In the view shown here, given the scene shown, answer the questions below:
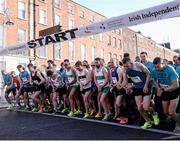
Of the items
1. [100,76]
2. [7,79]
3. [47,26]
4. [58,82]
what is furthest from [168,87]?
[47,26]

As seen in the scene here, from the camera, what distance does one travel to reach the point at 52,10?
40438mm

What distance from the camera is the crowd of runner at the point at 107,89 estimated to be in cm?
831

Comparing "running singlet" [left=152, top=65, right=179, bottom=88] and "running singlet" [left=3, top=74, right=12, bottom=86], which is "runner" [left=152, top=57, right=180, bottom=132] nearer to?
"running singlet" [left=152, top=65, right=179, bottom=88]

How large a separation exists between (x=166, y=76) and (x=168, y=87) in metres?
0.27

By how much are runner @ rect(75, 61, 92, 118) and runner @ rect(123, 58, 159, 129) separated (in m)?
2.65

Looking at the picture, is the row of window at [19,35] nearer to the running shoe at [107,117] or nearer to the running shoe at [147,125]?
the running shoe at [107,117]

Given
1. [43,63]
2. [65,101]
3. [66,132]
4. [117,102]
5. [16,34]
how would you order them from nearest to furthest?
1. [66,132]
2. [117,102]
3. [65,101]
4. [16,34]
5. [43,63]

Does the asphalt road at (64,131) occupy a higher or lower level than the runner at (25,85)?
lower

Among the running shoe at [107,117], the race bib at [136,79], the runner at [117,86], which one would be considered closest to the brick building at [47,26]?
the runner at [117,86]

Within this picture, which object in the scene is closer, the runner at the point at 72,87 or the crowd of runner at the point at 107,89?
the crowd of runner at the point at 107,89

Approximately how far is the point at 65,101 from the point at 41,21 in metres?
26.9

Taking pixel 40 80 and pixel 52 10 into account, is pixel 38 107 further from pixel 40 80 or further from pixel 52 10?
pixel 52 10

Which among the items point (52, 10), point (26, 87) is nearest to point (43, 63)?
point (52, 10)

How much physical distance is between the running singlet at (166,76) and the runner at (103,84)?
2.49 meters
